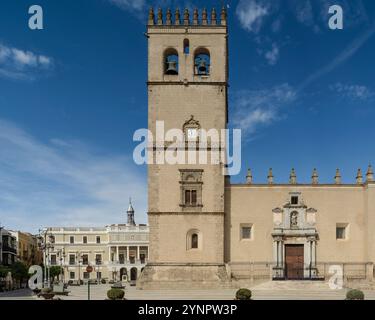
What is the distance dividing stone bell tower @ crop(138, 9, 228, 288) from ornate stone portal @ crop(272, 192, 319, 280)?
4026mm

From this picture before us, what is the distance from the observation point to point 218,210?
33.6 meters

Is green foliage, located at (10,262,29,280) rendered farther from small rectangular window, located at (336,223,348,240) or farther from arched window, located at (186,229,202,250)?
small rectangular window, located at (336,223,348,240)

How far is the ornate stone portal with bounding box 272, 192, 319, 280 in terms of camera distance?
33.9 metres

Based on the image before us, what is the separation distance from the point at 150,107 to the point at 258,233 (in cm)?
1141

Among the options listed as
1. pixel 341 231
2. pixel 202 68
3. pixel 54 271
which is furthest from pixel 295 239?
pixel 54 271

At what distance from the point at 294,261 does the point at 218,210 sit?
21.0 ft

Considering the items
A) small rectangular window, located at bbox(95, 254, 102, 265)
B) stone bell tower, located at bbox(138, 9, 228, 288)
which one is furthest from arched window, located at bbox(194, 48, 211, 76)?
small rectangular window, located at bbox(95, 254, 102, 265)

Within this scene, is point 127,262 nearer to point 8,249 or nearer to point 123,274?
point 123,274

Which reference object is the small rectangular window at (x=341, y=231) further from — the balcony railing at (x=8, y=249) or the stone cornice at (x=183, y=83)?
the balcony railing at (x=8, y=249)

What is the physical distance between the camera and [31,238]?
8275cm
